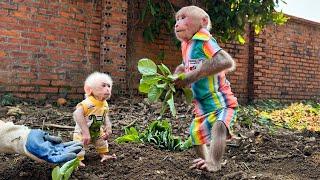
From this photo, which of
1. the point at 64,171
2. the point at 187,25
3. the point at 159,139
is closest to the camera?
the point at 64,171

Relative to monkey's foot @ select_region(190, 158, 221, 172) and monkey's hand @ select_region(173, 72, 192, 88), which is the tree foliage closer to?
monkey's hand @ select_region(173, 72, 192, 88)

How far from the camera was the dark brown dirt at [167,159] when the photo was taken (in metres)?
A: 3.23

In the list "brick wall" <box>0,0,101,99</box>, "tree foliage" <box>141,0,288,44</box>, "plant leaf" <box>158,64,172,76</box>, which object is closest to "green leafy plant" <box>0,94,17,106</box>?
"brick wall" <box>0,0,101,99</box>

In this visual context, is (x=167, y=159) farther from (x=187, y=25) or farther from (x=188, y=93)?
(x=187, y=25)

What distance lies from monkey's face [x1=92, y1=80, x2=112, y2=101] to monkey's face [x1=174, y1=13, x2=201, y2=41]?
696 mm

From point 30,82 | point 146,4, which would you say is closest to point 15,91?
point 30,82

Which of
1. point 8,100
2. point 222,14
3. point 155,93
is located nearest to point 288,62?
point 222,14

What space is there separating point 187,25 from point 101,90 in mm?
819

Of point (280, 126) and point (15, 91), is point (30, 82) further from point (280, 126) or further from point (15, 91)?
point (280, 126)

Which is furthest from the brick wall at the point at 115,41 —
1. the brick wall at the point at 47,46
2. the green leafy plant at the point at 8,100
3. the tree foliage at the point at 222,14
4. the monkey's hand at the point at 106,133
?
the monkey's hand at the point at 106,133

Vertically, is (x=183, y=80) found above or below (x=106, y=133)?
above

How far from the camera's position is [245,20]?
880cm

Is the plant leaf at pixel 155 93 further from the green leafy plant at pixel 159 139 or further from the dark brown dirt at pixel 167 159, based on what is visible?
the green leafy plant at pixel 159 139

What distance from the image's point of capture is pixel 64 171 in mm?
2826
